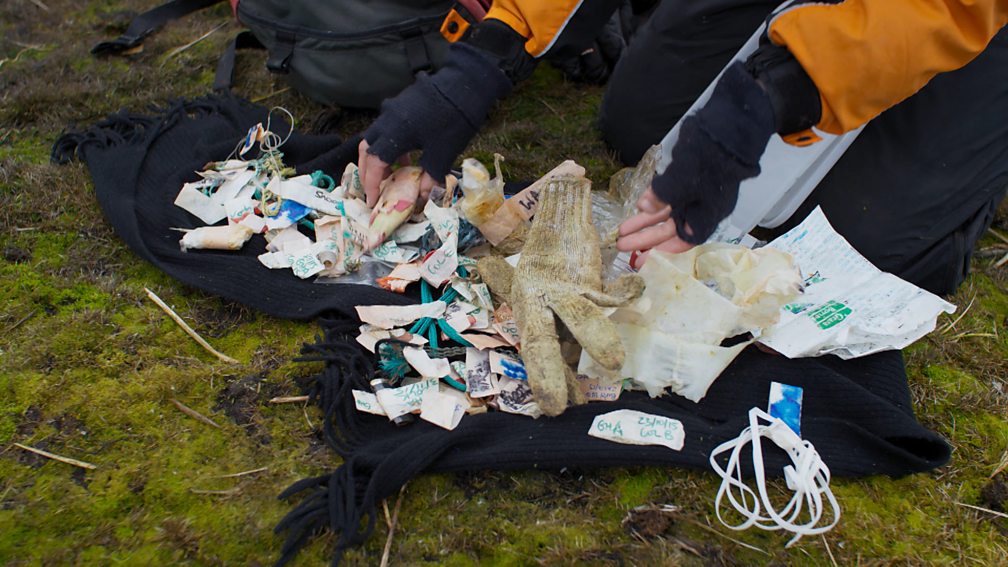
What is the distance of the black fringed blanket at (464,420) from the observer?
137 centimetres

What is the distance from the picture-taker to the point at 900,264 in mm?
1965

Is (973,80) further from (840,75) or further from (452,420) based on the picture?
(452,420)

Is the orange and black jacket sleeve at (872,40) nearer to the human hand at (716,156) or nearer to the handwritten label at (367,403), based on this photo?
the human hand at (716,156)

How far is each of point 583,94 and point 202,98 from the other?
1448 millimetres

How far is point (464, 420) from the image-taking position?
1.48 m

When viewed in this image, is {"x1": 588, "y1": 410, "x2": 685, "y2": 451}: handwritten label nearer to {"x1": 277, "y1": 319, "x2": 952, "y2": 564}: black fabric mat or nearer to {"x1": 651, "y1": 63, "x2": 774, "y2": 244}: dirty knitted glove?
{"x1": 277, "y1": 319, "x2": 952, "y2": 564}: black fabric mat

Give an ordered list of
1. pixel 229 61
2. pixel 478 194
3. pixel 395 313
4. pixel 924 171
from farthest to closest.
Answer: pixel 229 61, pixel 924 171, pixel 478 194, pixel 395 313

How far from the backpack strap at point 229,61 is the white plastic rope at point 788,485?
83.2 inches

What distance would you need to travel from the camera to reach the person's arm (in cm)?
173

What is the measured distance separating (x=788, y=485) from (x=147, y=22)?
298 centimetres

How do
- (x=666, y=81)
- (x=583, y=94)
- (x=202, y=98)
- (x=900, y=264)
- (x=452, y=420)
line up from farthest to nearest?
(x=583, y=94) < (x=202, y=98) < (x=666, y=81) < (x=900, y=264) < (x=452, y=420)

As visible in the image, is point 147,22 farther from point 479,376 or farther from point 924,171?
point 924,171

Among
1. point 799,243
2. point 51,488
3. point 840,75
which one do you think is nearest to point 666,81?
point 799,243

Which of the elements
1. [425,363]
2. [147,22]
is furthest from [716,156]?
[147,22]
